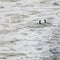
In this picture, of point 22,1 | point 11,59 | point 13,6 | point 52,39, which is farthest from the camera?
point 22,1

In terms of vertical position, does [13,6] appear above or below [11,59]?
above

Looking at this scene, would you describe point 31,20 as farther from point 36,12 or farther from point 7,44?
point 7,44

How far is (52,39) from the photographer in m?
2.58

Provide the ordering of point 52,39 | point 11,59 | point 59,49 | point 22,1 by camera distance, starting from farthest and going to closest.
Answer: point 22,1
point 52,39
point 59,49
point 11,59

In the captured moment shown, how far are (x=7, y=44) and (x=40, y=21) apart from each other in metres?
0.59

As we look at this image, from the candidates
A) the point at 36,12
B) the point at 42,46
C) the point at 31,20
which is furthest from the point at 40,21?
the point at 42,46

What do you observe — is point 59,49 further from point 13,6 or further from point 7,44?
point 13,6

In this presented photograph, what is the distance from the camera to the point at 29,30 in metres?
2.80

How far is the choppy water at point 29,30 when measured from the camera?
7.73ft

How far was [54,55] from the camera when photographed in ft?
7.60

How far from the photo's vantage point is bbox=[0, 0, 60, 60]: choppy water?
7.73ft

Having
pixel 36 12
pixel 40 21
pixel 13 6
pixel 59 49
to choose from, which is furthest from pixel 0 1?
pixel 59 49

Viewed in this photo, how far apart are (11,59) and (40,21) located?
0.83m

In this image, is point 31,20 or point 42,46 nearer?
point 42,46
